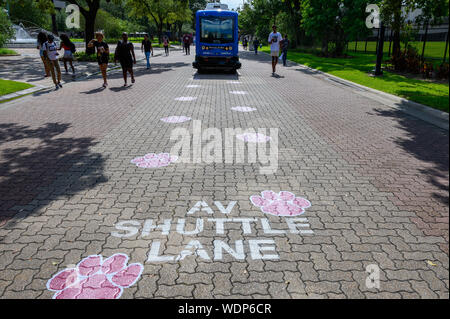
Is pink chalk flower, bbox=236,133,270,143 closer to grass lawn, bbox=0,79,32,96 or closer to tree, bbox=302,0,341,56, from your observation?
grass lawn, bbox=0,79,32,96

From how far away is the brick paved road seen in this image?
3084 mm

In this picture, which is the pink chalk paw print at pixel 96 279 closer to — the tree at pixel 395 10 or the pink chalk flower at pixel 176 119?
the pink chalk flower at pixel 176 119

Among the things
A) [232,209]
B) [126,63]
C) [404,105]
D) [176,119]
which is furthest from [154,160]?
[126,63]

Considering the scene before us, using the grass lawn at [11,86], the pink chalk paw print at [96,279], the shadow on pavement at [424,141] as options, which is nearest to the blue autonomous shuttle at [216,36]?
the grass lawn at [11,86]

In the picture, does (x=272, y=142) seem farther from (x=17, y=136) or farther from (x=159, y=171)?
(x=17, y=136)

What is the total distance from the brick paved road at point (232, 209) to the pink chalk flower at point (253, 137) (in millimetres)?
406

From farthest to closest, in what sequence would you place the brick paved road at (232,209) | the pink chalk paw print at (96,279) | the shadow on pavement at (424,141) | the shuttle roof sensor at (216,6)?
1. the shuttle roof sensor at (216,6)
2. the shadow on pavement at (424,141)
3. the brick paved road at (232,209)
4. the pink chalk paw print at (96,279)

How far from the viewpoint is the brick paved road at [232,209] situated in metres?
3.08

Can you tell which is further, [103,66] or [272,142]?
[103,66]

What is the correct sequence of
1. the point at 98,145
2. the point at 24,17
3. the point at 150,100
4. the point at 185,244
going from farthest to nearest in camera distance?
the point at 24,17 < the point at 150,100 < the point at 98,145 < the point at 185,244

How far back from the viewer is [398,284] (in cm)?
301

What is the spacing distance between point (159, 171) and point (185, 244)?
2.18 metres

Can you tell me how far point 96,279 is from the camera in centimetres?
308
